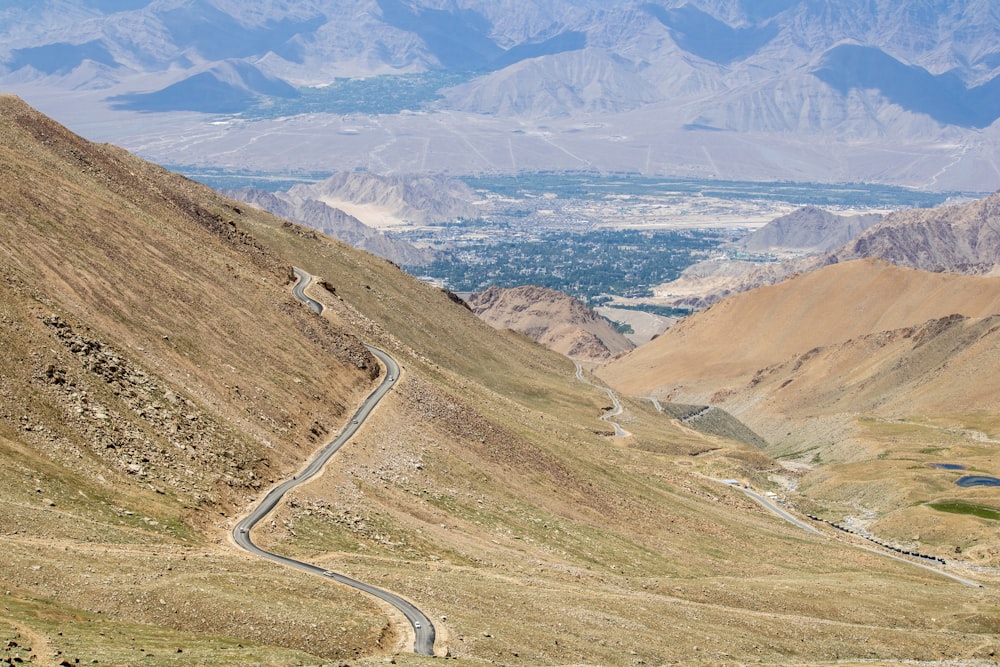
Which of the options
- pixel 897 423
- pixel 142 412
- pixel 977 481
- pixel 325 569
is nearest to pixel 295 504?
pixel 142 412

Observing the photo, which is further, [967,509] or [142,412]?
[967,509]

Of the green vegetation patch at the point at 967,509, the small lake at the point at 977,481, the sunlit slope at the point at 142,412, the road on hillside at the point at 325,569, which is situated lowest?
the green vegetation patch at the point at 967,509

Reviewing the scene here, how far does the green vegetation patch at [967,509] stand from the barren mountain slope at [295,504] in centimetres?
1721

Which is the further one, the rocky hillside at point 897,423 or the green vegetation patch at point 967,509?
the rocky hillside at point 897,423

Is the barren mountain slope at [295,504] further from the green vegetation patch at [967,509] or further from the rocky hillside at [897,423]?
the green vegetation patch at [967,509]

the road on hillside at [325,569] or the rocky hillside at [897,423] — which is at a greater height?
the road on hillside at [325,569]

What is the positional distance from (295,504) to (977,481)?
3210 inches

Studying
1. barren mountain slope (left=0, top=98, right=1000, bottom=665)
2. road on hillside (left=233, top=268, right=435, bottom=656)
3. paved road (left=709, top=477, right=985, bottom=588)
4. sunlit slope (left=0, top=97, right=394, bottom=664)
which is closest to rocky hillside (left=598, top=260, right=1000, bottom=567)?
paved road (left=709, top=477, right=985, bottom=588)

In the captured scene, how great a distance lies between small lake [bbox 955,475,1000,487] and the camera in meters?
119

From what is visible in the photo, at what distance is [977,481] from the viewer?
396 feet

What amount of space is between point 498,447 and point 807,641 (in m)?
29.1

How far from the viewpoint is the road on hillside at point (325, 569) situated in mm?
48375

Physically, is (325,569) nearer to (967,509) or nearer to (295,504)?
(295,504)

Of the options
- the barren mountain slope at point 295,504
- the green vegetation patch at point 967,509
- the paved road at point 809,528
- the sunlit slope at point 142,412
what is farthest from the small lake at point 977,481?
the sunlit slope at point 142,412
